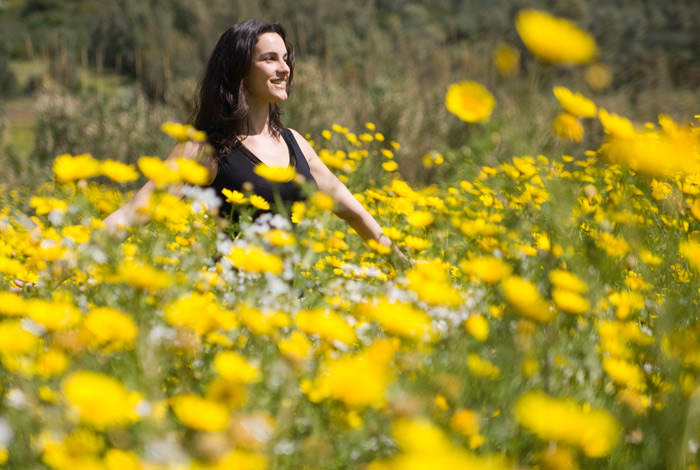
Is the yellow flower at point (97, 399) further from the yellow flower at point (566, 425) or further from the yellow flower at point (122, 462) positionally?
the yellow flower at point (566, 425)

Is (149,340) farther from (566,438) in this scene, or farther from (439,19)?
(439,19)

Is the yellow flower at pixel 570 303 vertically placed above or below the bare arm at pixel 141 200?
above

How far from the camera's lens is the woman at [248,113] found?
238 cm

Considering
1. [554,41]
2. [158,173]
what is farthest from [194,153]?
[554,41]

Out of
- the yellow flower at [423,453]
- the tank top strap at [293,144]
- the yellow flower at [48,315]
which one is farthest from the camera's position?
the tank top strap at [293,144]

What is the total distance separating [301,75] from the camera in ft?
21.4

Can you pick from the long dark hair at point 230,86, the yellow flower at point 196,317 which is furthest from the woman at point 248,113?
the yellow flower at point 196,317

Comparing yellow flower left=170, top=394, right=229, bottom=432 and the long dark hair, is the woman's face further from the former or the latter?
yellow flower left=170, top=394, right=229, bottom=432

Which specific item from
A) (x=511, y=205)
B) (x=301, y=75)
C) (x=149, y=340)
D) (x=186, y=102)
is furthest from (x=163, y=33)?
(x=149, y=340)

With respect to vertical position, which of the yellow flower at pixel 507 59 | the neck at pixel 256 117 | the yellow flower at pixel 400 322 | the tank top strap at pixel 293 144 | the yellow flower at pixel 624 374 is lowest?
the tank top strap at pixel 293 144

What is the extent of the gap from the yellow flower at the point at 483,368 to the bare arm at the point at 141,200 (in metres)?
0.68

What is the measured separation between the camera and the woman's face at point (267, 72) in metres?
2.51

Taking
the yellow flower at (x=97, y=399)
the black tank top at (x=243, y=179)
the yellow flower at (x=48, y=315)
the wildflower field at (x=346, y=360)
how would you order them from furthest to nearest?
the black tank top at (x=243, y=179), the yellow flower at (x=48, y=315), the wildflower field at (x=346, y=360), the yellow flower at (x=97, y=399)

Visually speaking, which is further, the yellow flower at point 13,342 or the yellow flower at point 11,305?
Result: the yellow flower at point 11,305
